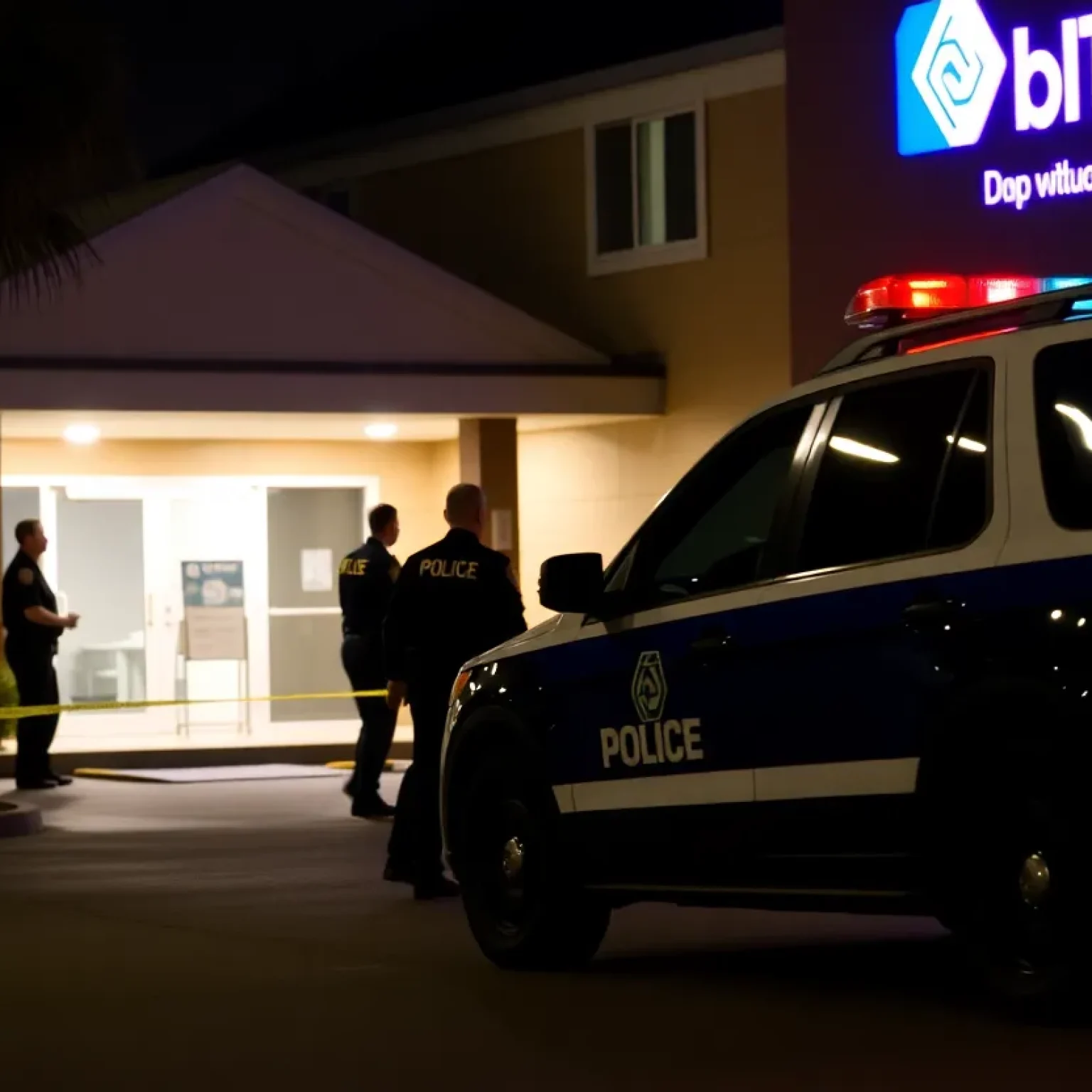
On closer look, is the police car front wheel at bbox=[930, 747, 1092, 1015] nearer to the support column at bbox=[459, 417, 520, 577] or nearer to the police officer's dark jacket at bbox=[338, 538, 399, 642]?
the police officer's dark jacket at bbox=[338, 538, 399, 642]

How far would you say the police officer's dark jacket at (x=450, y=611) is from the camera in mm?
12055

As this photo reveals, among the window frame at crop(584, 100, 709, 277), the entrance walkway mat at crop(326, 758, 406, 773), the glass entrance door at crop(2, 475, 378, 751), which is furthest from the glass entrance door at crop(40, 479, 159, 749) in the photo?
the window frame at crop(584, 100, 709, 277)

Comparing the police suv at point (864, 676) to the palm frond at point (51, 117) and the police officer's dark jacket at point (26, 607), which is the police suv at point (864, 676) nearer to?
the palm frond at point (51, 117)

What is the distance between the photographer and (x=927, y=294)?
8.59 metres

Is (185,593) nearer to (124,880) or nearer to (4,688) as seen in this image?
(4,688)

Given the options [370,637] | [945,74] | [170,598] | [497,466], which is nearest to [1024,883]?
[370,637]

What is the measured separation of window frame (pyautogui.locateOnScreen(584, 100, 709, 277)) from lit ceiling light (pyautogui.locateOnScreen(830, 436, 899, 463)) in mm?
15491

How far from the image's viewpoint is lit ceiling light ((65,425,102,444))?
23.1m

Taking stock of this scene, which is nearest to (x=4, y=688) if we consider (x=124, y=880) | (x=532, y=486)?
(x=532, y=486)

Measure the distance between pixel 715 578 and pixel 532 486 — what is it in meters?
16.6

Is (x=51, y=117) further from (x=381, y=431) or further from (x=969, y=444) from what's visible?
(x=969, y=444)

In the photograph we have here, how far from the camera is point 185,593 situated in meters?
24.9

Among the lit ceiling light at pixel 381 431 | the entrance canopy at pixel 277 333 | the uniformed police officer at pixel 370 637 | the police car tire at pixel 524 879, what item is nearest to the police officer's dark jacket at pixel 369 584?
the uniformed police officer at pixel 370 637

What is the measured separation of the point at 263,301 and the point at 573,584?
13658 mm
